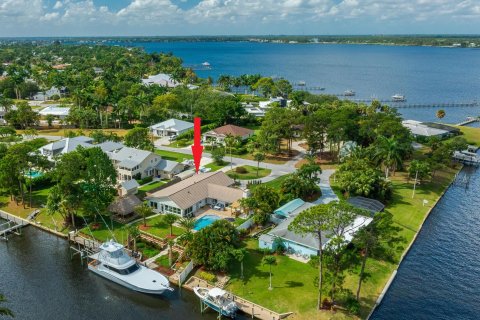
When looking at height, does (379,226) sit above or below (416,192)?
above

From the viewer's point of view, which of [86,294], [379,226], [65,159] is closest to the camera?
[379,226]

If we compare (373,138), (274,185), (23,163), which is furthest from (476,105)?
(23,163)

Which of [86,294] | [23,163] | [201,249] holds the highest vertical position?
[23,163]

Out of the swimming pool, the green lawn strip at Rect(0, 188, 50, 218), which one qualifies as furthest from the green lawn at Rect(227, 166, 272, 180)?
the green lawn strip at Rect(0, 188, 50, 218)

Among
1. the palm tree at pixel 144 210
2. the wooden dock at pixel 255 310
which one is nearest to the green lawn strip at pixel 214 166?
the palm tree at pixel 144 210

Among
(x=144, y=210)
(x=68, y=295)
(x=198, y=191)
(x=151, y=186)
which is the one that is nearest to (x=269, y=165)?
(x=198, y=191)

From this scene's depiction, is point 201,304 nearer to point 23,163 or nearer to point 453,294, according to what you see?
point 453,294

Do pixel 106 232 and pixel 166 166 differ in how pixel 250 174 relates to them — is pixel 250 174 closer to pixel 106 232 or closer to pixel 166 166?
pixel 166 166
